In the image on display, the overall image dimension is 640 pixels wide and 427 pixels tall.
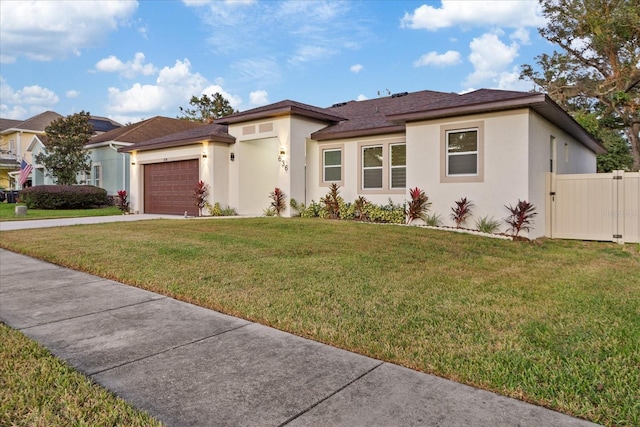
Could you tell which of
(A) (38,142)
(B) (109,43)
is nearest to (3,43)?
(A) (38,142)

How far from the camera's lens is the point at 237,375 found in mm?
2629

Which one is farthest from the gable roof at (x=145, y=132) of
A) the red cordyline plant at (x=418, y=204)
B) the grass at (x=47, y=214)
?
the red cordyline plant at (x=418, y=204)

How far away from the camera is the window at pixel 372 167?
12828 millimetres

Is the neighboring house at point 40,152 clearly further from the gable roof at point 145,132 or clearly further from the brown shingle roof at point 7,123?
the brown shingle roof at point 7,123

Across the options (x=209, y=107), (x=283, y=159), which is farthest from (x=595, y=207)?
(x=209, y=107)

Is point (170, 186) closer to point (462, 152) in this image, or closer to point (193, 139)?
point (193, 139)

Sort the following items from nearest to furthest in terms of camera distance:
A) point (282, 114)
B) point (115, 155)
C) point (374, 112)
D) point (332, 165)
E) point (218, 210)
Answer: point (282, 114)
point (332, 165)
point (218, 210)
point (374, 112)
point (115, 155)

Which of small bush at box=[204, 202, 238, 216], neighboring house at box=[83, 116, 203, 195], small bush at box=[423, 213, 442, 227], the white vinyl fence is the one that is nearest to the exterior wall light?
small bush at box=[204, 202, 238, 216]

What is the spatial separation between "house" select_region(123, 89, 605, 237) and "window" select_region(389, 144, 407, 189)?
0.11 ft

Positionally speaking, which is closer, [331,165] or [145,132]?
[331,165]

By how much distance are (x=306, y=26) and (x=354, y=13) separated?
2149 millimetres

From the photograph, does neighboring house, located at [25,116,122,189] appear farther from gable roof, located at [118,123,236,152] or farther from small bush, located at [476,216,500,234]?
small bush, located at [476,216,500,234]

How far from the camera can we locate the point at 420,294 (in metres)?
4.56

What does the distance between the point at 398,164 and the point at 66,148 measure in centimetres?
2048
